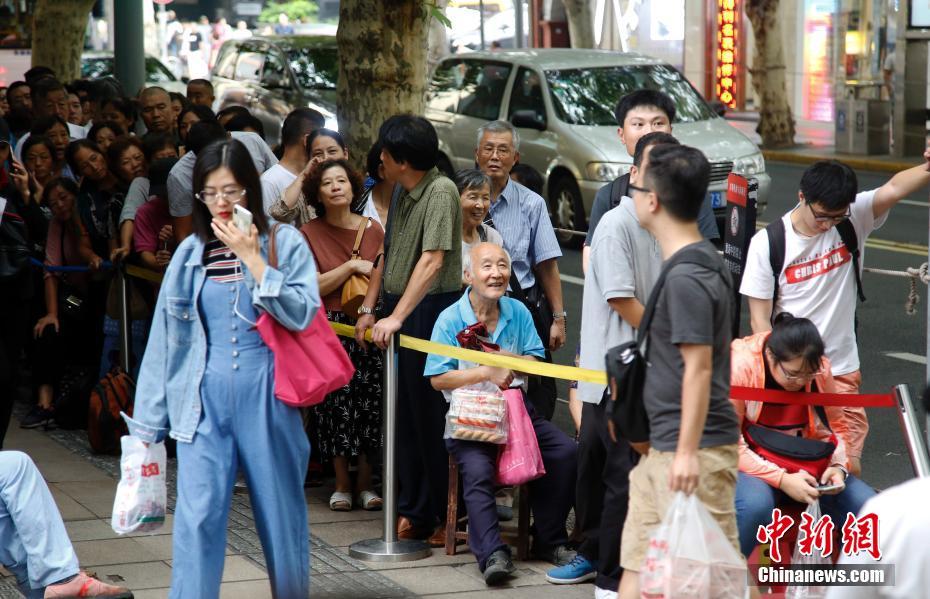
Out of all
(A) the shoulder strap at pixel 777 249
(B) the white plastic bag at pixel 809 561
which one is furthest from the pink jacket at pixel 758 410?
(A) the shoulder strap at pixel 777 249

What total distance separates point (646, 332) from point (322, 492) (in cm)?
332

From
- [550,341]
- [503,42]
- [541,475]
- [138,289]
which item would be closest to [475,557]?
[541,475]


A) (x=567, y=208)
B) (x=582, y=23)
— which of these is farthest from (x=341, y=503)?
(x=582, y=23)

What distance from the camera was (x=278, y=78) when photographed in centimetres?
1936

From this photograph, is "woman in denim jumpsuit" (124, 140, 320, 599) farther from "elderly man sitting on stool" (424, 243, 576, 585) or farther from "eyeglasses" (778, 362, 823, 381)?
"eyeglasses" (778, 362, 823, 381)

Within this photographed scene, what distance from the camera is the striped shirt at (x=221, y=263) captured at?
4.82m

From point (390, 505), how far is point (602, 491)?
3.26 feet

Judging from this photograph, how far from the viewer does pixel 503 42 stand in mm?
40781

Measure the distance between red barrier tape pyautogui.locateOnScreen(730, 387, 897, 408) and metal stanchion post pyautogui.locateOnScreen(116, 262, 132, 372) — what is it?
13.3 feet

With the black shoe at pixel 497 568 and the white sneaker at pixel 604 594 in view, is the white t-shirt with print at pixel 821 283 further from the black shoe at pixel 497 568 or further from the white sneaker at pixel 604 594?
the black shoe at pixel 497 568

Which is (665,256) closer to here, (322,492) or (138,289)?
(322,492)

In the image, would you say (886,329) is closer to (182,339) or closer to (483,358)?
(483,358)

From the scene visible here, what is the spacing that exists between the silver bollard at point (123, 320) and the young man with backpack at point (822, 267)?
12.7ft

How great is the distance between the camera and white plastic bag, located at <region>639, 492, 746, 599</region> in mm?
4027
